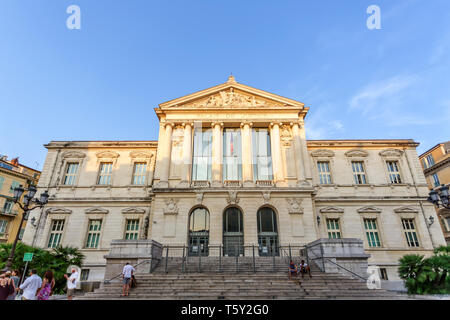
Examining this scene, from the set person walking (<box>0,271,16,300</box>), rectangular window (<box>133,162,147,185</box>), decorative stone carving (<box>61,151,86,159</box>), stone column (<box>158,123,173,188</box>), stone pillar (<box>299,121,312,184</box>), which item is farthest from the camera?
decorative stone carving (<box>61,151,86,159</box>)

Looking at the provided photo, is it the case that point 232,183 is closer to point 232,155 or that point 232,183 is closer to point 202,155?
point 232,155

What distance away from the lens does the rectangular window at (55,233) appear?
2314 cm

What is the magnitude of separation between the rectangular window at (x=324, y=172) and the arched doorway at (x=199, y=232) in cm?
1235

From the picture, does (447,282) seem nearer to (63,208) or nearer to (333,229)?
(333,229)

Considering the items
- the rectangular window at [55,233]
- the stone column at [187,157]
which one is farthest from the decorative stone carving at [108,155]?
the stone column at [187,157]

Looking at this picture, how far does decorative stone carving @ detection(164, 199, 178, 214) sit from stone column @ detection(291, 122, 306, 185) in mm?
10913

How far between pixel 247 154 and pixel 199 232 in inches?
322

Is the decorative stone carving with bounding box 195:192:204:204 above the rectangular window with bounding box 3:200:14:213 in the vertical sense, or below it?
below

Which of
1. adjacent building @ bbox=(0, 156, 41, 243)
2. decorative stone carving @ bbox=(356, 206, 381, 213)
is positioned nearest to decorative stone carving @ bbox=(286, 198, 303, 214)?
decorative stone carving @ bbox=(356, 206, 381, 213)

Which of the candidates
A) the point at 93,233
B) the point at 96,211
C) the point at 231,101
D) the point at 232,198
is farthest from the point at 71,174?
the point at 231,101

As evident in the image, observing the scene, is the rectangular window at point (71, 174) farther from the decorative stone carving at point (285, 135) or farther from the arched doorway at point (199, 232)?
the decorative stone carving at point (285, 135)

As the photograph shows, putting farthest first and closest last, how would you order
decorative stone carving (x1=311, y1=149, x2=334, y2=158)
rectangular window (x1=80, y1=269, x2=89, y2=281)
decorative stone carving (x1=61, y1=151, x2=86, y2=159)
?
decorative stone carving (x1=61, y1=151, x2=86, y2=159) → decorative stone carving (x1=311, y1=149, x2=334, y2=158) → rectangular window (x1=80, y1=269, x2=89, y2=281)

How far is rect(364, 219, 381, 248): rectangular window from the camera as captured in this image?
2266cm

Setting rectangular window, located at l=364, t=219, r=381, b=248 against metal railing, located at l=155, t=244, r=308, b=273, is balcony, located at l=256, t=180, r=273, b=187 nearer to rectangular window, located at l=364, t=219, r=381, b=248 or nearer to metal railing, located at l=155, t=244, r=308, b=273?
metal railing, located at l=155, t=244, r=308, b=273
